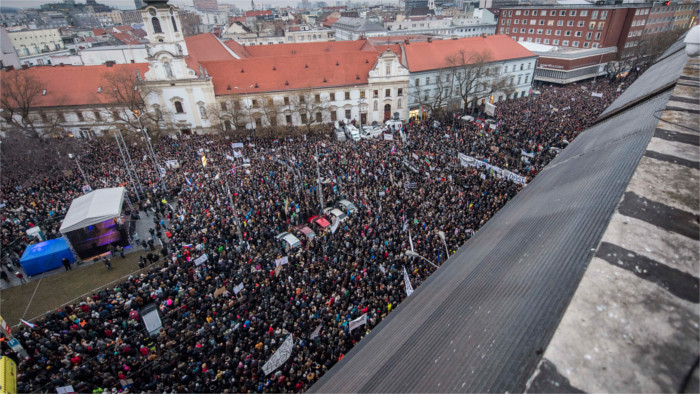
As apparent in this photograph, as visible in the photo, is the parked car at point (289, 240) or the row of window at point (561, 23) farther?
the row of window at point (561, 23)

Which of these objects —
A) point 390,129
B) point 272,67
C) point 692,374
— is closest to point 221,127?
point 272,67

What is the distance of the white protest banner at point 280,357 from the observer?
11.8 m

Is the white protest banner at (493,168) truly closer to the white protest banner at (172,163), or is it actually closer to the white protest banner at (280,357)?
the white protest banner at (280,357)

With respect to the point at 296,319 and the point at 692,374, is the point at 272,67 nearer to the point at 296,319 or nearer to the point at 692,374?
the point at 296,319

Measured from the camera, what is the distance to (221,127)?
138ft

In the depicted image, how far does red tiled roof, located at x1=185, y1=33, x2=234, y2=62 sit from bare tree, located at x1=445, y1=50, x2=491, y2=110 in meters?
37.1

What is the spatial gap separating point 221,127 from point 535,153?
37151 millimetres

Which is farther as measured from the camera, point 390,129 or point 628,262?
point 390,129

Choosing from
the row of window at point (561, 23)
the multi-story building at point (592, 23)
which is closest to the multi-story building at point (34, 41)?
the row of window at point (561, 23)

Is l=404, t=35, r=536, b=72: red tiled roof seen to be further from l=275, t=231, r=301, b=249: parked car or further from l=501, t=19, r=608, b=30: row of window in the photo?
l=275, t=231, r=301, b=249: parked car

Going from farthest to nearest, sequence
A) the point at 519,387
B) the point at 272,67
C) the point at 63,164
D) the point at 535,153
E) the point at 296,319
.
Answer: the point at 272,67
the point at 63,164
the point at 535,153
the point at 296,319
the point at 519,387

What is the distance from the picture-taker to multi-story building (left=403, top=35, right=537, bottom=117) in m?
45.4

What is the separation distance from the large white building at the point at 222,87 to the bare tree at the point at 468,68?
898 millimetres

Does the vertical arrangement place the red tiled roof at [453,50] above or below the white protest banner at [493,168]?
above
